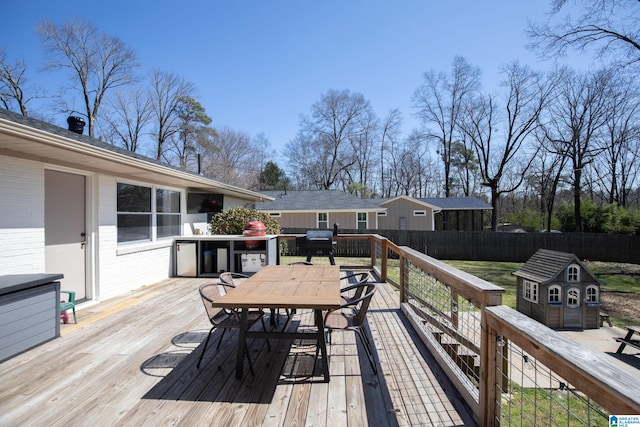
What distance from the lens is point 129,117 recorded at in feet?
71.2

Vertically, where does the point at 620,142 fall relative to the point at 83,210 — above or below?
above

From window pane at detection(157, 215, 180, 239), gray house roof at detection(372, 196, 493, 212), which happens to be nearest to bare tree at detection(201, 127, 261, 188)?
gray house roof at detection(372, 196, 493, 212)

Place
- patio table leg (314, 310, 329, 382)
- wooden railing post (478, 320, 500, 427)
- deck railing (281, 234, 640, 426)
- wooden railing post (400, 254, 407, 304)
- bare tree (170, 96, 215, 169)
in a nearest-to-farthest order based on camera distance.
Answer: deck railing (281, 234, 640, 426) → wooden railing post (478, 320, 500, 427) → patio table leg (314, 310, 329, 382) → wooden railing post (400, 254, 407, 304) → bare tree (170, 96, 215, 169)

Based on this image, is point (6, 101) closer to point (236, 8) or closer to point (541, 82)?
point (236, 8)

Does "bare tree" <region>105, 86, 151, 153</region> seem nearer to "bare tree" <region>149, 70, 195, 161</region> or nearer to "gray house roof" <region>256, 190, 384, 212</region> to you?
"bare tree" <region>149, 70, 195, 161</region>

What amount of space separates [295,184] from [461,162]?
14.2 m

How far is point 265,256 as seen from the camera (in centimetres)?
715

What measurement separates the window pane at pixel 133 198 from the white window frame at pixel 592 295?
9.66 meters

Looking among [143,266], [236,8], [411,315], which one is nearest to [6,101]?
[236,8]

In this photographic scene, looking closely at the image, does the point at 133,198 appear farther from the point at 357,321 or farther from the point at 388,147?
the point at 388,147

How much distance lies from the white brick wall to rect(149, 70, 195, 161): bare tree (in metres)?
20.0

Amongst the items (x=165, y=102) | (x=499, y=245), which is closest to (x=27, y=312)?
(x=499, y=245)

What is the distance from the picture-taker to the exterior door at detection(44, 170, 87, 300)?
4461mm

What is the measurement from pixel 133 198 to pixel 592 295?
9907 mm
